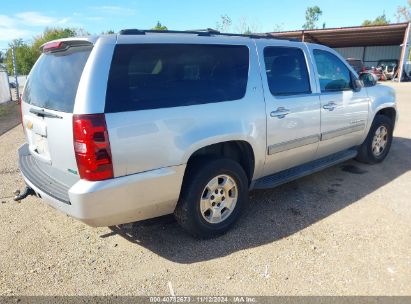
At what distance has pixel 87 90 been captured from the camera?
254 centimetres

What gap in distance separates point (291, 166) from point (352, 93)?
150 centimetres

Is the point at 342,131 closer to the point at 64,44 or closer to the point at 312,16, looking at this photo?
the point at 64,44

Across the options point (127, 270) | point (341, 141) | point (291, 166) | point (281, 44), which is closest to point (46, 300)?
point (127, 270)

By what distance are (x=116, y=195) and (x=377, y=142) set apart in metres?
4.63

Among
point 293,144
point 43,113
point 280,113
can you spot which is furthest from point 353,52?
point 43,113

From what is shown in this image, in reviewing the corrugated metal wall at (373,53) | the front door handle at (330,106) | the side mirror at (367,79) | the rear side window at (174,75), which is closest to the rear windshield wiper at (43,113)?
the rear side window at (174,75)

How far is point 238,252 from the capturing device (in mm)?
3230

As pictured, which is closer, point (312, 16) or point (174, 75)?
point (174, 75)

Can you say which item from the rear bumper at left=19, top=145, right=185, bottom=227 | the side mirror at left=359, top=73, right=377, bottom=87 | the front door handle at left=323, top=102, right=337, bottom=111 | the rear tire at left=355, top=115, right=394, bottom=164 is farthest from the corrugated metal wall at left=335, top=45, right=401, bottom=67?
the rear bumper at left=19, top=145, right=185, bottom=227

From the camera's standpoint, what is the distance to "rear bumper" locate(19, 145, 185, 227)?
261cm

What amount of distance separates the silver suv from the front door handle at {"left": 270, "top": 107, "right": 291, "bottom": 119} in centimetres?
1

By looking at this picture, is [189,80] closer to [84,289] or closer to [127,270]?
[127,270]

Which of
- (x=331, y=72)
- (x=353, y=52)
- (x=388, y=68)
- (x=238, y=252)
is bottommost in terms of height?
→ (x=238, y=252)

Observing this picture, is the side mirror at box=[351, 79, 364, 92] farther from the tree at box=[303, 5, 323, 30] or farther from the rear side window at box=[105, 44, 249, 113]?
the tree at box=[303, 5, 323, 30]
